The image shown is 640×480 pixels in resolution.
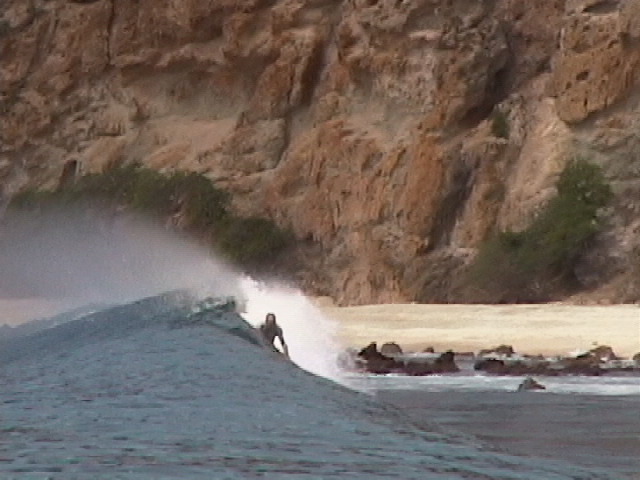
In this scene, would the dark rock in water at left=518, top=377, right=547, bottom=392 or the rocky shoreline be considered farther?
the rocky shoreline

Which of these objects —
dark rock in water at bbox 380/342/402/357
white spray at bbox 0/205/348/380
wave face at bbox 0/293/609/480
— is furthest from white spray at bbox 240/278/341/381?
white spray at bbox 0/205/348/380

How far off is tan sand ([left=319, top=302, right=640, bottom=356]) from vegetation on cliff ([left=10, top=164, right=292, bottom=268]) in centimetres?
988

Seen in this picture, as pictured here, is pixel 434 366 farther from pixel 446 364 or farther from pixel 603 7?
pixel 603 7

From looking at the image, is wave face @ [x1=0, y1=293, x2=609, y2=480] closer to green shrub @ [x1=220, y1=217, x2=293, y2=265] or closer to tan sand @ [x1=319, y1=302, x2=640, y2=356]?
tan sand @ [x1=319, y1=302, x2=640, y2=356]

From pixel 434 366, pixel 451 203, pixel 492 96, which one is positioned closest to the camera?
pixel 434 366

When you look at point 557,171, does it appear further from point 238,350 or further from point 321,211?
point 238,350

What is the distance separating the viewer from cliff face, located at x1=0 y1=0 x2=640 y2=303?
35719mm

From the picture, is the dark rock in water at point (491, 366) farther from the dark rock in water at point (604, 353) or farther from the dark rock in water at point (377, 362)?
the dark rock in water at point (604, 353)

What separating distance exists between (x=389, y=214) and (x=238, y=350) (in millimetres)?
27240

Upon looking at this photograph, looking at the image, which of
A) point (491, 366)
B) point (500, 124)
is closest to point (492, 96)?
point (500, 124)

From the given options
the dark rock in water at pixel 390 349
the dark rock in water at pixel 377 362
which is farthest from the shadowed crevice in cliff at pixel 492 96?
the dark rock in water at pixel 377 362

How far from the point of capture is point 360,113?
4084 cm

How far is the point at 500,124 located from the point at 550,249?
173 inches

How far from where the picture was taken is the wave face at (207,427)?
560 cm
